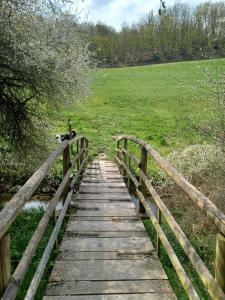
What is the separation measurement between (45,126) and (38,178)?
6502 millimetres

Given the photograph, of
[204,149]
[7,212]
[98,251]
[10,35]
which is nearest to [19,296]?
[98,251]

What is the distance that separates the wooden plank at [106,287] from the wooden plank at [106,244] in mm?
804

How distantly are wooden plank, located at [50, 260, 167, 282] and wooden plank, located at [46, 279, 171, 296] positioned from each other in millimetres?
72

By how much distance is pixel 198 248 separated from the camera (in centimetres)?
602

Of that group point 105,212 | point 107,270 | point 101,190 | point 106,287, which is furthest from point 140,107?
point 106,287

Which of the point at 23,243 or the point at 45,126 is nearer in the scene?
the point at 23,243

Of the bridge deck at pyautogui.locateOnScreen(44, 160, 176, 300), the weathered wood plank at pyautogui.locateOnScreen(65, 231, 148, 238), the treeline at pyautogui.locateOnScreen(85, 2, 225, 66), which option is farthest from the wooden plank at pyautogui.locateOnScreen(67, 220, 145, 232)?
the treeline at pyautogui.locateOnScreen(85, 2, 225, 66)

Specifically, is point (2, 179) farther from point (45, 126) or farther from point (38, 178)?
point (38, 178)

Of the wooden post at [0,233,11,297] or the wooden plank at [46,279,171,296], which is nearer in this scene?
the wooden post at [0,233,11,297]

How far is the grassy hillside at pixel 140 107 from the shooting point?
15.6 metres

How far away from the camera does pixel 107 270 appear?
383 cm

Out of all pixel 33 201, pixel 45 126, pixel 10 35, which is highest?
pixel 10 35

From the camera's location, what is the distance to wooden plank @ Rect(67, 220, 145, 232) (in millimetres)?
5129

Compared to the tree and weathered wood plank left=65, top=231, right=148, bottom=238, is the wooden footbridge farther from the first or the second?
the tree
